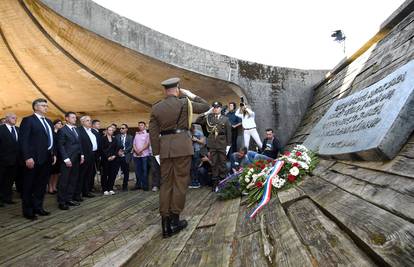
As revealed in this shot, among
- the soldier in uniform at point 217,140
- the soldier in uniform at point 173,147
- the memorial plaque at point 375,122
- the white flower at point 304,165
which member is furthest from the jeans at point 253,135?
the soldier in uniform at point 173,147

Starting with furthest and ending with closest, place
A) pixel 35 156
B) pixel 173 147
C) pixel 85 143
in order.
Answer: pixel 85 143 < pixel 35 156 < pixel 173 147

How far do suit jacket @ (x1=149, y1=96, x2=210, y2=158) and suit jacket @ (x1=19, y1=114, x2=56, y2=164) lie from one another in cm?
196

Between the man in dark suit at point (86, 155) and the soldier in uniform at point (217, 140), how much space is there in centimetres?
235

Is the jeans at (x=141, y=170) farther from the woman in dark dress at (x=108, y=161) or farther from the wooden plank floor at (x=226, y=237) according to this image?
the wooden plank floor at (x=226, y=237)

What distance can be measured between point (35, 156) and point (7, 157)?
5.60 ft

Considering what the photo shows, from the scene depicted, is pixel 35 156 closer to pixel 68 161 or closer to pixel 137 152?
pixel 68 161

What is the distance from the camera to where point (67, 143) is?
5117 millimetres

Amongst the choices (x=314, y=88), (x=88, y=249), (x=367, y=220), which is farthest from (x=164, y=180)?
(x=314, y=88)

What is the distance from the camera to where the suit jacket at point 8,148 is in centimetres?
541

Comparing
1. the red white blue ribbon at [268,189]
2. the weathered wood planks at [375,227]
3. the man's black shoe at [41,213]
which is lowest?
the man's black shoe at [41,213]

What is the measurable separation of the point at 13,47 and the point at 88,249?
6960 mm

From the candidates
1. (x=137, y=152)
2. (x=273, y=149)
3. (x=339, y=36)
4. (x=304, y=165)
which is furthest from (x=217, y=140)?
(x=339, y=36)

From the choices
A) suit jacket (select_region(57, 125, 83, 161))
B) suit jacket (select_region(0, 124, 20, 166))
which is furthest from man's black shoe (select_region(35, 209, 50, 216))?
suit jacket (select_region(0, 124, 20, 166))

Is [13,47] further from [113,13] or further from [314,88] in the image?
[314,88]
